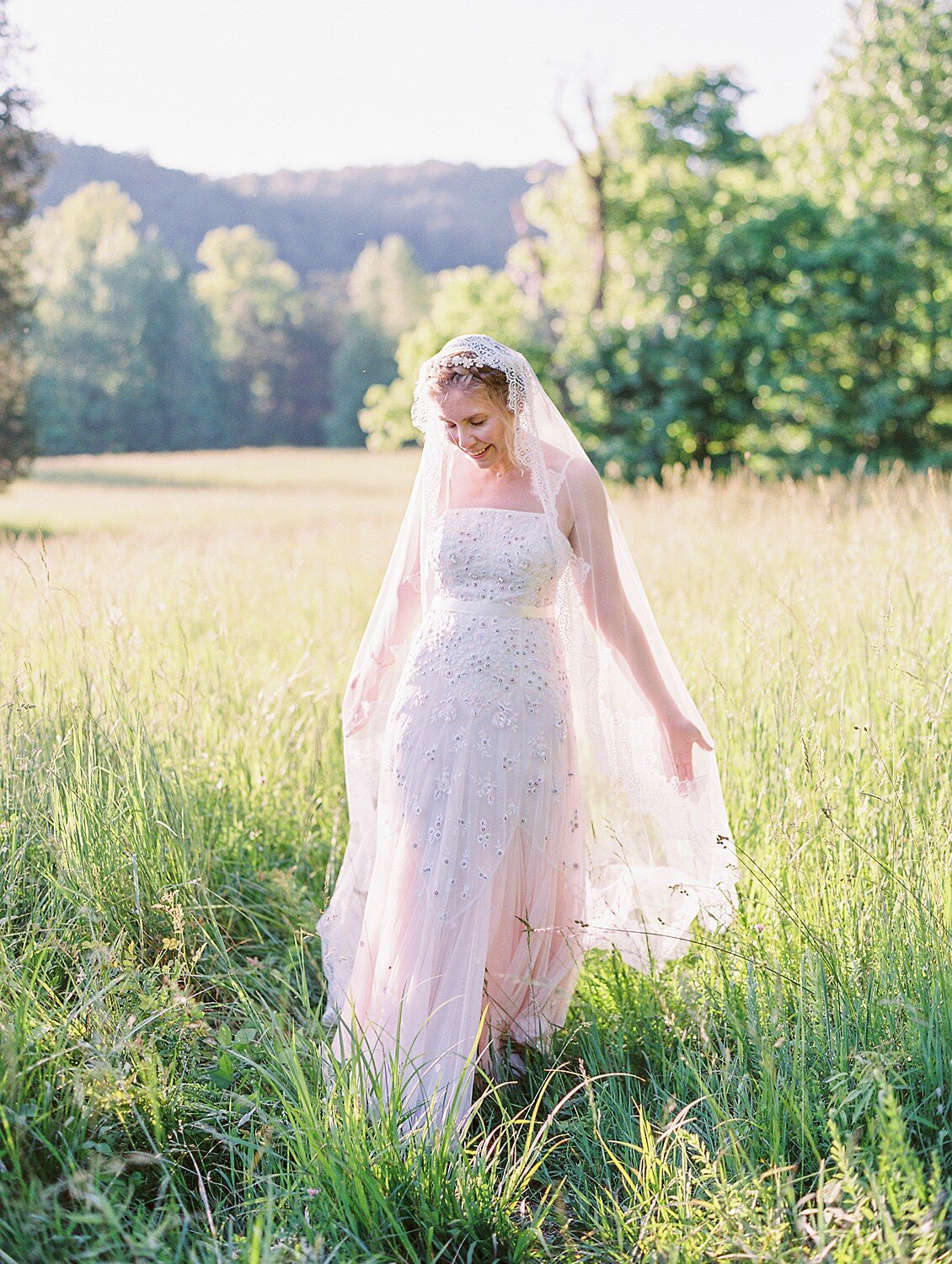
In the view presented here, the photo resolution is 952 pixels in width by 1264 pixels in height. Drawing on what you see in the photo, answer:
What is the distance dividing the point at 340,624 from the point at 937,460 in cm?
1034

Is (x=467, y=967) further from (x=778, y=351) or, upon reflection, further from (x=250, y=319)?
(x=250, y=319)

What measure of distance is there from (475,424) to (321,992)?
1.92 metres

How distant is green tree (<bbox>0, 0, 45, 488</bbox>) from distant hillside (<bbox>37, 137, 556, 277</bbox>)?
206 feet

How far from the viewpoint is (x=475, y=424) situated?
288 centimetres

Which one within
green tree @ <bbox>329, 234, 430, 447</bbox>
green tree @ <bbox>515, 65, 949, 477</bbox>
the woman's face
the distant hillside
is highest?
the distant hillside

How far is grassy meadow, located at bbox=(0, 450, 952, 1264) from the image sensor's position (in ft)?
6.56

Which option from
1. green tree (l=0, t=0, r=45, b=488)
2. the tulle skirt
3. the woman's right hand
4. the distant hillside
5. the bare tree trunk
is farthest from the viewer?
the distant hillside

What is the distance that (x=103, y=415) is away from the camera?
1913 inches

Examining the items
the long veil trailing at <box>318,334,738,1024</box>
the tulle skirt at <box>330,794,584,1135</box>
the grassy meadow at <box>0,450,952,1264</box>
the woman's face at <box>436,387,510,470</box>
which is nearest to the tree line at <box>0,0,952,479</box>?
the grassy meadow at <box>0,450,952,1264</box>

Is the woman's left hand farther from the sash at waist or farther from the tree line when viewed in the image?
the tree line

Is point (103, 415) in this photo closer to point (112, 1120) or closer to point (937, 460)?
point (937, 460)

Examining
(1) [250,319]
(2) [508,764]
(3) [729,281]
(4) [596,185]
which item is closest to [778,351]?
(3) [729,281]

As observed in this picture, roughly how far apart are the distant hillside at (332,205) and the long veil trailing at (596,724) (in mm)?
78701

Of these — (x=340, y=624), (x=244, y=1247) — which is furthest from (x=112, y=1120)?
(x=340, y=624)
